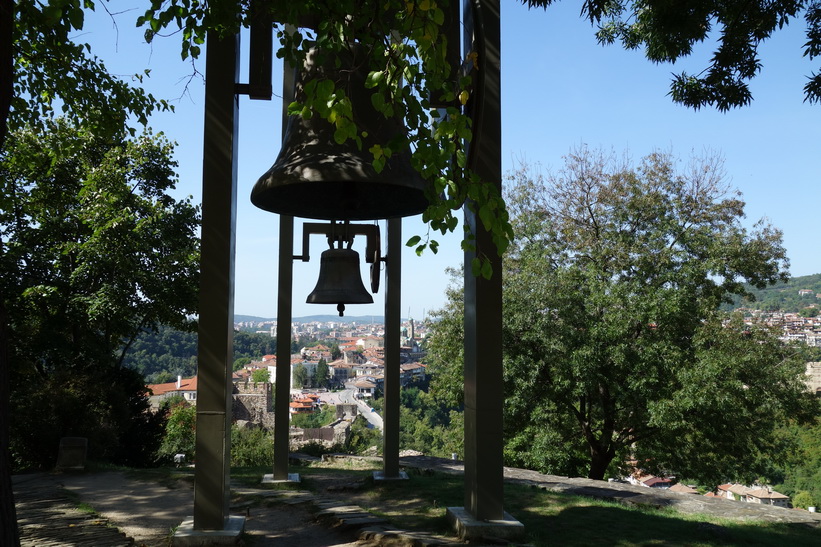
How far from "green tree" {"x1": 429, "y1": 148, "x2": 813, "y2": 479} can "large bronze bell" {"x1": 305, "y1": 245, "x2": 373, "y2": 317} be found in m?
9.92

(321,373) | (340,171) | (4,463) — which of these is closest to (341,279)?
(340,171)

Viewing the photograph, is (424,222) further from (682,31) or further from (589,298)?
(589,298)

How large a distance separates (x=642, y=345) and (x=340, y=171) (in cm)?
1438

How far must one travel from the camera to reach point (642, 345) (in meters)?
16.2

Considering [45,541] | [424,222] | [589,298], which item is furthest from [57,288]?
[424,222]

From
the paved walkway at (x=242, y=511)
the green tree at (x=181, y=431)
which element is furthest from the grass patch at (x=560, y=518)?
the green tree at (x=181, y=431)

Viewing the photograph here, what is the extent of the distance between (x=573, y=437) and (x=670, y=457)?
2.53 m

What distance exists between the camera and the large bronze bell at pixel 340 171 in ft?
11.3

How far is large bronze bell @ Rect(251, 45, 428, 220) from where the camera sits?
→ 3449 millimetres

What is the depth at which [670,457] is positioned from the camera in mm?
17047

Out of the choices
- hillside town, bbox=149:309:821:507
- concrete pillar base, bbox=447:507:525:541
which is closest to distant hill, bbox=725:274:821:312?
hillside town, bbox=149:309:821:507

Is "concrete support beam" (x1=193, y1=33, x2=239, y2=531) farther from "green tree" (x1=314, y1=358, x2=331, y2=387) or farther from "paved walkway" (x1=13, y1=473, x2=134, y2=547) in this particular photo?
"green tree" (x1=314, y1=358, x2=331, y2=387)

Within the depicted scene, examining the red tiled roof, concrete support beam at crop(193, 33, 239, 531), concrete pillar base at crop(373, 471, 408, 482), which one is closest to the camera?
concrete support beam at crop(193, 33, 239, 531)

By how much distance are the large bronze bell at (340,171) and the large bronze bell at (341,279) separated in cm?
242
